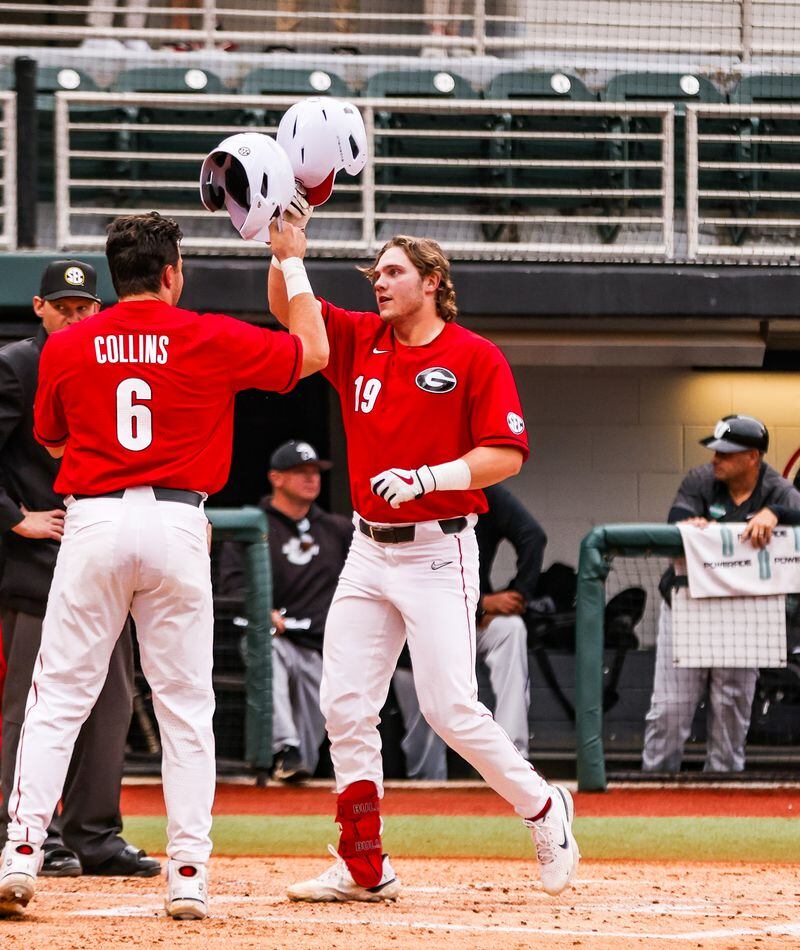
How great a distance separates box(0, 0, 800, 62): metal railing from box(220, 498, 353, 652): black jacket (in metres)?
3.87

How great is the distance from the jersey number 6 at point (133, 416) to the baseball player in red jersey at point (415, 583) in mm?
598

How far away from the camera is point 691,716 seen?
752 centimetres

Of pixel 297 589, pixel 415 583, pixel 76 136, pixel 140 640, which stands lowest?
pixel 297 589

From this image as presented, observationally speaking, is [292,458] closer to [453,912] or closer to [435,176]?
[435,176]

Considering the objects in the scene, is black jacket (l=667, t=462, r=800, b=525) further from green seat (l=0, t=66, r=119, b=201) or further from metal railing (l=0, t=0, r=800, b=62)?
green seat (l=0, t=66, r=119, b=201)

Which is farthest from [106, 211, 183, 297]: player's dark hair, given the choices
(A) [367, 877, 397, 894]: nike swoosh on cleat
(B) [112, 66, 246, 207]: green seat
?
(B) [112, 66, 246, 207]: green seat

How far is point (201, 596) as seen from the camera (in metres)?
4.07

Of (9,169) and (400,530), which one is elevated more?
(9,169)

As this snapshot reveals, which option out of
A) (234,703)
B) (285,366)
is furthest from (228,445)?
(234,703)

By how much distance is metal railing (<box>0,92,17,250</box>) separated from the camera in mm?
9227

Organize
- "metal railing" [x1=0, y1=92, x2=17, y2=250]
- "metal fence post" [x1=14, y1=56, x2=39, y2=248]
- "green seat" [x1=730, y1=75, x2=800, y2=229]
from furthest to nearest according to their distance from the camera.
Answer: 1. "green seat" [x1=730, y1=75, x2=800, y2=229]
2. "metal railing" [x1=0, y1=92, x2=17, y2=250]
3. "metal fence post" [x1=14, y1=56, x2=39, y2=248]

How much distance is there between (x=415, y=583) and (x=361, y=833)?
73 cm

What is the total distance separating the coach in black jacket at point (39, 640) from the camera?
4.88 metres

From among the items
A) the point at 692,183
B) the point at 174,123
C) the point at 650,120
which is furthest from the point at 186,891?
the point at 650,120
